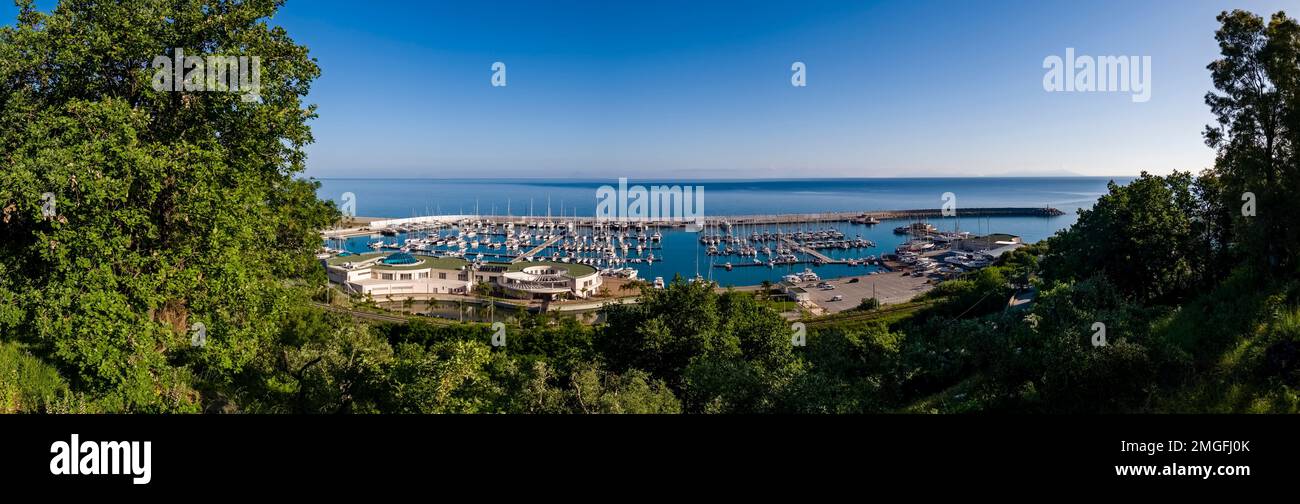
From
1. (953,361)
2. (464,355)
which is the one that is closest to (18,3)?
(464,355)

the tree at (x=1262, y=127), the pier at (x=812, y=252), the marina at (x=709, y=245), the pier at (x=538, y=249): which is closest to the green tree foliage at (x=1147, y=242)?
the tree at (x=1262, y=127)

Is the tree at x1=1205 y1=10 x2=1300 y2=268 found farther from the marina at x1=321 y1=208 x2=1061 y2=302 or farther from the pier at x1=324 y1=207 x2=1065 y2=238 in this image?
the pier at x1=324 y1=207 x2=1065 y2=238

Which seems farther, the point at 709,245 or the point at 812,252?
the point at 709,245

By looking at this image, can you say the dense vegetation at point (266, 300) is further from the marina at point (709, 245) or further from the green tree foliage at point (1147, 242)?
the marina at point (709, 245)

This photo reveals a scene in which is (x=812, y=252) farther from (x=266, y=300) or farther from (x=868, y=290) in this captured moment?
(x=266, y=300)

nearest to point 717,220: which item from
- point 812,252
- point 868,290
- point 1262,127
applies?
point 812,252

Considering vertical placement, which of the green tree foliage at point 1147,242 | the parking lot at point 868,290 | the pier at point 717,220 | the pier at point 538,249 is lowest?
the parking lot at point 868,290

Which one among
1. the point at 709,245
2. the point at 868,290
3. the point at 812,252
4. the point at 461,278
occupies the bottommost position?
the point at 868,290
